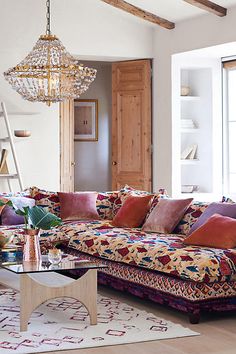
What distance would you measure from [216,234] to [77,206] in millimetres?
2349

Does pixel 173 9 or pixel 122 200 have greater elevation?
pixel 173 9

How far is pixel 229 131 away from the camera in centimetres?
963

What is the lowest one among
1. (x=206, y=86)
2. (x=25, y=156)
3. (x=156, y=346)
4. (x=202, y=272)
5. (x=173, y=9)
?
(x=156, y=346)

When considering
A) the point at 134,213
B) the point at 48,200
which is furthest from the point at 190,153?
the point at 134,213

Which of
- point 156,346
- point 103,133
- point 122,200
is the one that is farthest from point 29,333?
A: point 103,133

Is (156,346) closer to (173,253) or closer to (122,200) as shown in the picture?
(173,253)

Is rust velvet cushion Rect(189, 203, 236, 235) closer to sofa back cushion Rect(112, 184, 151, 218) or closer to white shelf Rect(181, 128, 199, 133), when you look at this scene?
sofa back cushion Rect(112, 184, 151, 218)

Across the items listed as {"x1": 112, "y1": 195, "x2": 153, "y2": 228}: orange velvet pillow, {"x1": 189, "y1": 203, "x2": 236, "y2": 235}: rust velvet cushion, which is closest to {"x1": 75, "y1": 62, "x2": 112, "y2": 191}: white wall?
{"x1": 112, "y1": 195, "x2": 153, "y2": 228}: orange velvet pillow

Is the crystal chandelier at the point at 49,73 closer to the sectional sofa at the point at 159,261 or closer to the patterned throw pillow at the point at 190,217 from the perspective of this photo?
the sectional sofa at the point at 159,261

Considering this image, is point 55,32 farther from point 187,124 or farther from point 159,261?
point 159,261

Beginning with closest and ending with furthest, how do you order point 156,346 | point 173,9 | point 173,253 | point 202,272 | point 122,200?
point 156,346 < point 202,272 < point 173,253 < point 122,200 < point 173,9

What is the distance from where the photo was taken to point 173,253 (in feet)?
18.5

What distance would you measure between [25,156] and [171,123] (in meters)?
1.82

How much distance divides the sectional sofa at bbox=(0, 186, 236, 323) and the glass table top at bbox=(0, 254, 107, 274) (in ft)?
1.76
